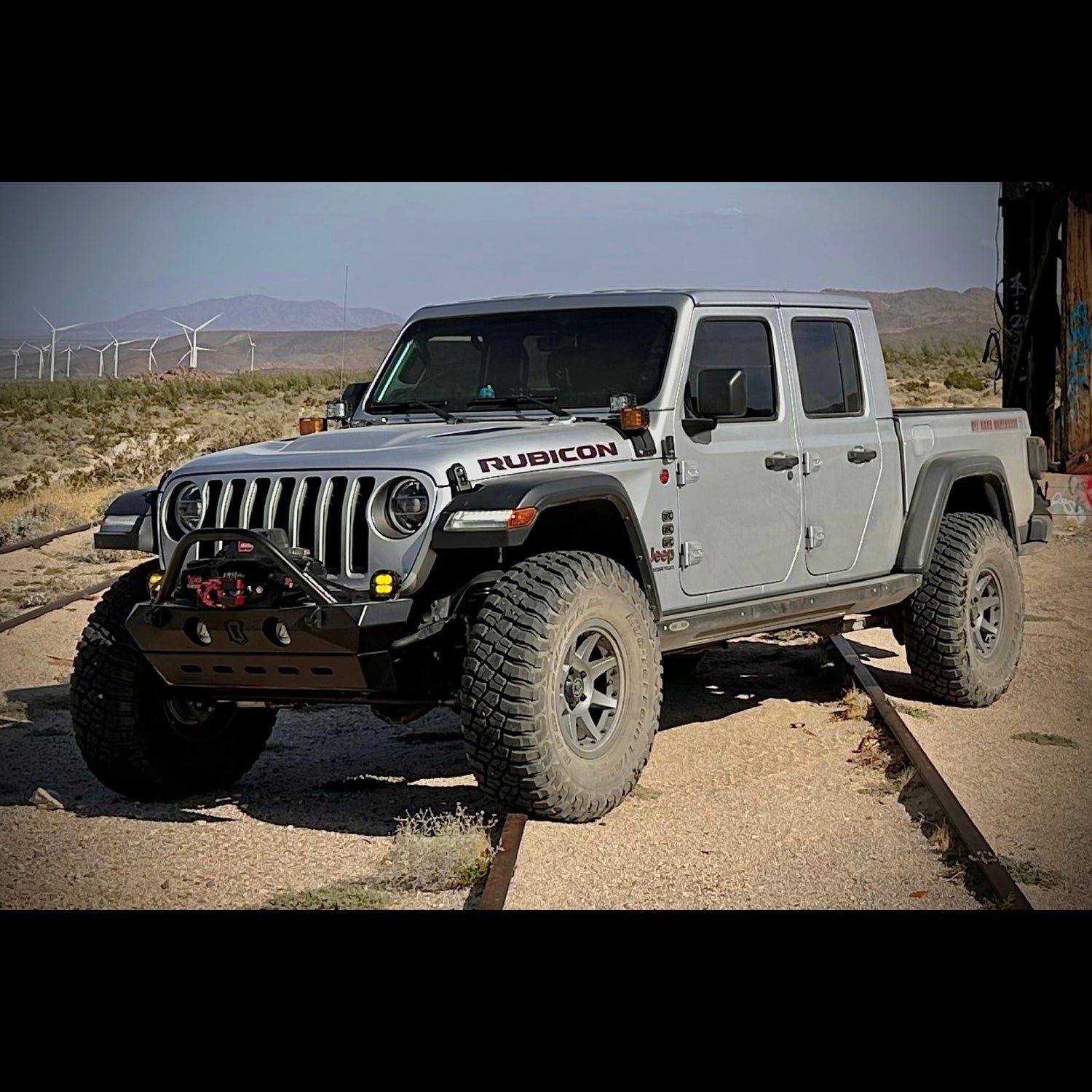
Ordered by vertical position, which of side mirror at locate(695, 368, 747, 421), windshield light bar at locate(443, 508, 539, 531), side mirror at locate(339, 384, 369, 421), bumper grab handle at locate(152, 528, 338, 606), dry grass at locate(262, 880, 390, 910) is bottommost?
dry grass at locate(262, 880, 390, 910)

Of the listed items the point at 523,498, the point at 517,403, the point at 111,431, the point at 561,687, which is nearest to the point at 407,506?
the point at 523,498

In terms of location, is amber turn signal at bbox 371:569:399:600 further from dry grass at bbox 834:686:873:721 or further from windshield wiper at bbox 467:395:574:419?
dry grass at bbox 834:686:873:721

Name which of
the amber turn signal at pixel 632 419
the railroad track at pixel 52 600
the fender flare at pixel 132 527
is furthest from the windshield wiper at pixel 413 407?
the railroad track at pixel 52 600

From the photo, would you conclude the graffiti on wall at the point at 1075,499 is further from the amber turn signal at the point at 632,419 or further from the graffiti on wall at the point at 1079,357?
the amber turn signal at the point at 632,419

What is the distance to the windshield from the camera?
7656mm

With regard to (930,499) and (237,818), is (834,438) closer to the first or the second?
(930,499)

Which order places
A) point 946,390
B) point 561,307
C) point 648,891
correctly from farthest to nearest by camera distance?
point 946,390 → point 561,307 → point 648,891

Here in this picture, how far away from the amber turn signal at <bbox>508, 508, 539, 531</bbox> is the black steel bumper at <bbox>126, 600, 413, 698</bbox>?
1.74 ft

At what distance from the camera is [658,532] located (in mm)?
7309

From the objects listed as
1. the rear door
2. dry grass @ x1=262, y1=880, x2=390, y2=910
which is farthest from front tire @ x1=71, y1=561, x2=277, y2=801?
the rear door

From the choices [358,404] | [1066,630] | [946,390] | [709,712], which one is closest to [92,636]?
[358,404]
